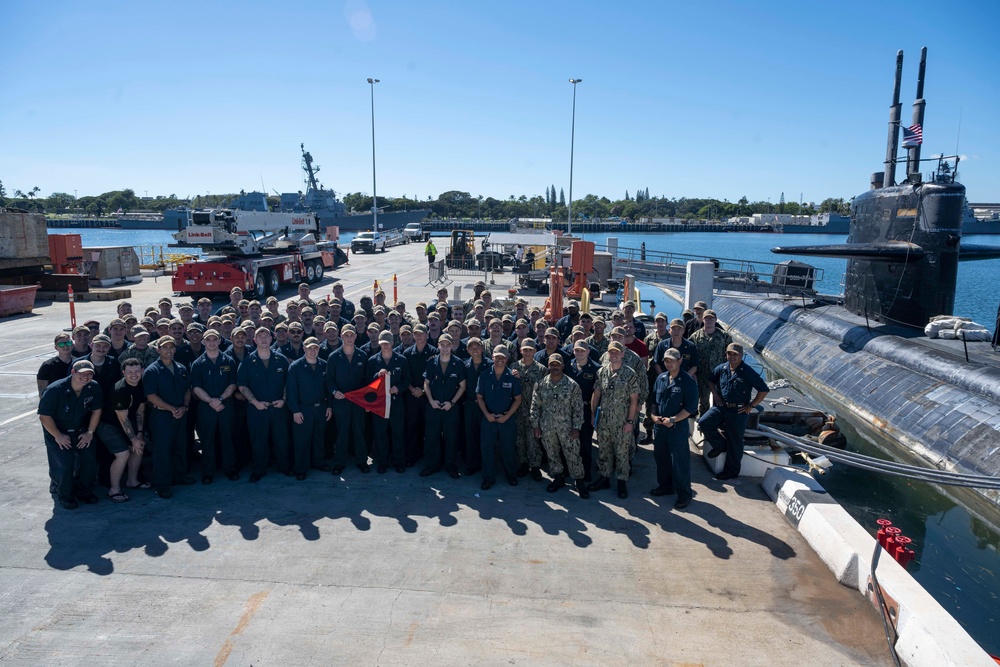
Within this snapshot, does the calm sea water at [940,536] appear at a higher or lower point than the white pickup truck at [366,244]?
lower

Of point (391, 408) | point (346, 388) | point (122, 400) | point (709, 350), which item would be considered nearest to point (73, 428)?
point (122, 400)

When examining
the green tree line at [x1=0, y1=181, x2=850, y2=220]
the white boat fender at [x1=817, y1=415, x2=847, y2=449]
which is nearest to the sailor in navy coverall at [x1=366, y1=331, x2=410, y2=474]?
the white boat fender at [x1=817, y1=415, x2=847, y2=449]

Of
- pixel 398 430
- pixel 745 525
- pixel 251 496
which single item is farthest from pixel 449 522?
pixel 745 525

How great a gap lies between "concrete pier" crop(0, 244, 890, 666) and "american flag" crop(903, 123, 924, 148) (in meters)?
10.9

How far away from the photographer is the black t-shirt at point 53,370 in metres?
6.95

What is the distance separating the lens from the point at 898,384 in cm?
1234

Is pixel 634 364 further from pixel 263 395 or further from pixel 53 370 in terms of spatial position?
pixel 53 370

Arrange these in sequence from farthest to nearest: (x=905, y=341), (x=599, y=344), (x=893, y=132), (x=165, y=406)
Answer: (x=893, y=132) → (x=905, y=341) → (x=599, y=344) → (x=165, y=406)

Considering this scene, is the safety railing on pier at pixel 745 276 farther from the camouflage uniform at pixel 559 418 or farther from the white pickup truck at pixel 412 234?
the white pickup truck at pixel 412 234

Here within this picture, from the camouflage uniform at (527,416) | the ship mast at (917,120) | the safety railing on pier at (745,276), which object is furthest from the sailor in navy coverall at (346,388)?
the safety railing on pier at (745,276)

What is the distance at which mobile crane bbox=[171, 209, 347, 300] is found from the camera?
72.5ft

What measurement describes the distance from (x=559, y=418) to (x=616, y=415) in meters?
0.65

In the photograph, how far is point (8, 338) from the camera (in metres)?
16.4

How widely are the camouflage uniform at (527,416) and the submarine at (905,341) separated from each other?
21.8 feet
